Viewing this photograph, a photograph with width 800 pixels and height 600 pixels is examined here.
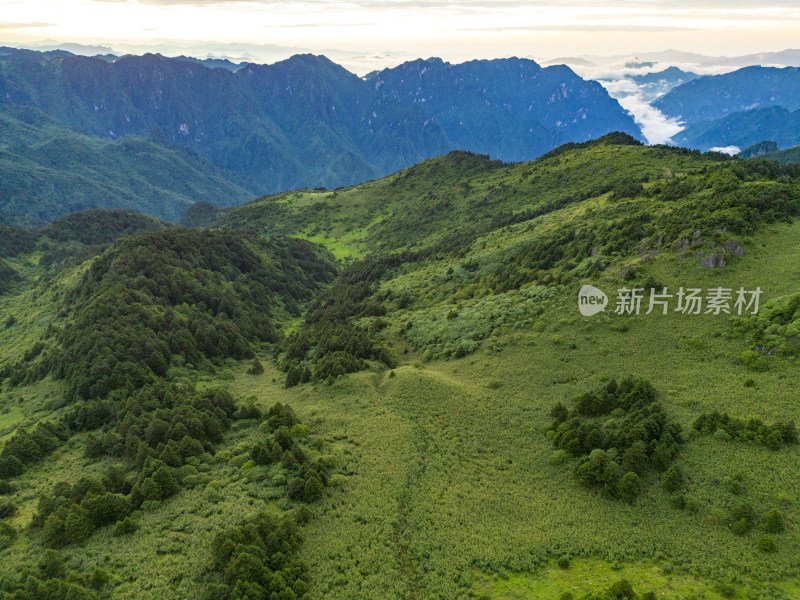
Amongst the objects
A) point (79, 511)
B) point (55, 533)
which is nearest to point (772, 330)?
point (79, 511)

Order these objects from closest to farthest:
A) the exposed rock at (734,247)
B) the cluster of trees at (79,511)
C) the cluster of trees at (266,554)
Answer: the cluster of trees at (266,554), the cluster of trees at (79,511), the exposed rock at (734,247)

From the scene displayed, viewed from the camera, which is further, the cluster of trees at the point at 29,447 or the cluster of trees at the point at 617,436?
the cluster of trees at the point at 29,447

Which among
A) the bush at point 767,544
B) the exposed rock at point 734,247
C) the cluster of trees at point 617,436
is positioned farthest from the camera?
the exposed rock at point 734,247

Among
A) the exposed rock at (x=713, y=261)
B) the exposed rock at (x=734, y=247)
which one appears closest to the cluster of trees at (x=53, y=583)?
the exposed rock at (x=713, y=261)

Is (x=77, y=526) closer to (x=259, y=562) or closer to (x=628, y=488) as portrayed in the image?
(x=259, y=562)

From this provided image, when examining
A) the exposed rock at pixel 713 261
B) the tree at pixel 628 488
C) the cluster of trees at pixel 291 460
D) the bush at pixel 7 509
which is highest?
the exposed rock at pixel 713 261

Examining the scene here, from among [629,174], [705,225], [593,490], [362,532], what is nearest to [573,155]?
[629,174]

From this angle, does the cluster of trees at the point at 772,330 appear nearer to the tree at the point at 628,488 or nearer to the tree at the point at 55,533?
the tree at the point at 628,488

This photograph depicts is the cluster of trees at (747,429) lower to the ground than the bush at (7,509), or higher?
higher
